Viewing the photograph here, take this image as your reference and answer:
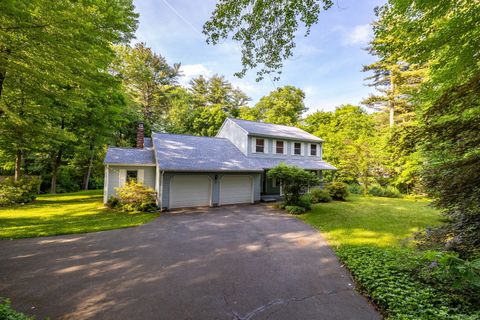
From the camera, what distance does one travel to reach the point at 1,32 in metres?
4.98

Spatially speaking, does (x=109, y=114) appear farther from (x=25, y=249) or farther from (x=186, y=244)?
(x=186, y=244)

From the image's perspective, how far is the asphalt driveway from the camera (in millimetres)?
3771

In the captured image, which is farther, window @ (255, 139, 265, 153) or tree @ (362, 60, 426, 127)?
tree @ (362, 60, 426, 127)

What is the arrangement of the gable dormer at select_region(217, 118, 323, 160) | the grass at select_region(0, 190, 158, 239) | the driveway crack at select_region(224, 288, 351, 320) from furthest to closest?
the gable dormer at select_region(217, 118, 323, 160), the grass at select_region(0, 190, 158, 239), the driveway crack at select_region(224, 288, 351, 320)

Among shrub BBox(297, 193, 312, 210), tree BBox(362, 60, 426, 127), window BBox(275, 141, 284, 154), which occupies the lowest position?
shrub BBox(297, 193, 312, 210)

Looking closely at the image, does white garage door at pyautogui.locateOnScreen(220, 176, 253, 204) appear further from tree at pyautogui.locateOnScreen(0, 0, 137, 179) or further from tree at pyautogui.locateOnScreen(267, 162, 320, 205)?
tree at pyautogui.locateOnScreen(0, 0, 137, 179)

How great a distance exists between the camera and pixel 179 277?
489 centimetres

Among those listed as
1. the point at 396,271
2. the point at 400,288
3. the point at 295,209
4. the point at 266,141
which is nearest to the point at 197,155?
the point at 266,141

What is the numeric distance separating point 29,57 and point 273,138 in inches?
582

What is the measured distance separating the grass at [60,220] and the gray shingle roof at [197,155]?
329 centimetres

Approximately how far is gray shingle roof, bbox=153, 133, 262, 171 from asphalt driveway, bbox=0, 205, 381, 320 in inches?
201

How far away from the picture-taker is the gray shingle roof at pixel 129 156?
520 inches

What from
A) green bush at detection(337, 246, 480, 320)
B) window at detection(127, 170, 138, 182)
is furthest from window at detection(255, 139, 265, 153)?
green bush at detection(337, 246, 480, 320)

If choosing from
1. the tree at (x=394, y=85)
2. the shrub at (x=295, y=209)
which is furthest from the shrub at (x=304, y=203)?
the tree at (x=394, y=85)
